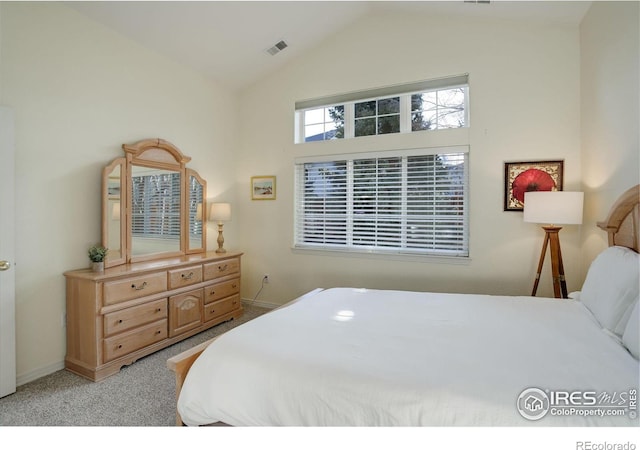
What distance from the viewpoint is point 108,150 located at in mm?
2863

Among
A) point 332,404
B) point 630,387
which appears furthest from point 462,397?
point 630,387

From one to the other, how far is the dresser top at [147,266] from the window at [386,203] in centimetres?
110

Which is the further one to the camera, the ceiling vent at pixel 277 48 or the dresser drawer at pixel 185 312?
the ceiling vent at pixel 277 48

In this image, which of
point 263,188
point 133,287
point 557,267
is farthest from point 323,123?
point 557,267

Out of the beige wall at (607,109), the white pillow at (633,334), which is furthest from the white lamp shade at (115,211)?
the beige wall at (607,109)

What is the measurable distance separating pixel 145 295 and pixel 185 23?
2533mm

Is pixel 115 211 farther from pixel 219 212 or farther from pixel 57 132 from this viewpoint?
pixel 219 212

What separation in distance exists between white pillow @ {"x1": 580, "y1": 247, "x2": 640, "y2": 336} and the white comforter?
7 centimetres

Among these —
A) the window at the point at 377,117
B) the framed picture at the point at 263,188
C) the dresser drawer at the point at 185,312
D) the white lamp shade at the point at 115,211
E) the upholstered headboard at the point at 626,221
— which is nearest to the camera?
the upholstered headboard at the point at 626,221

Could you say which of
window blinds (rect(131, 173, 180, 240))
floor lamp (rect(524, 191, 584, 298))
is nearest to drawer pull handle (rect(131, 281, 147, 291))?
window blinds (rect(131, 173, 180, 240))

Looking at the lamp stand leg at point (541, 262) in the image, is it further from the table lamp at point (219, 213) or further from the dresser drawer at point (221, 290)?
the table lamp at point (219, 213)

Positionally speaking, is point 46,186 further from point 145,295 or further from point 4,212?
point 145,295

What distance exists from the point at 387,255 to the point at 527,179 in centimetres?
152

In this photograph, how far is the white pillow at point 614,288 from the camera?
1.55 meters
